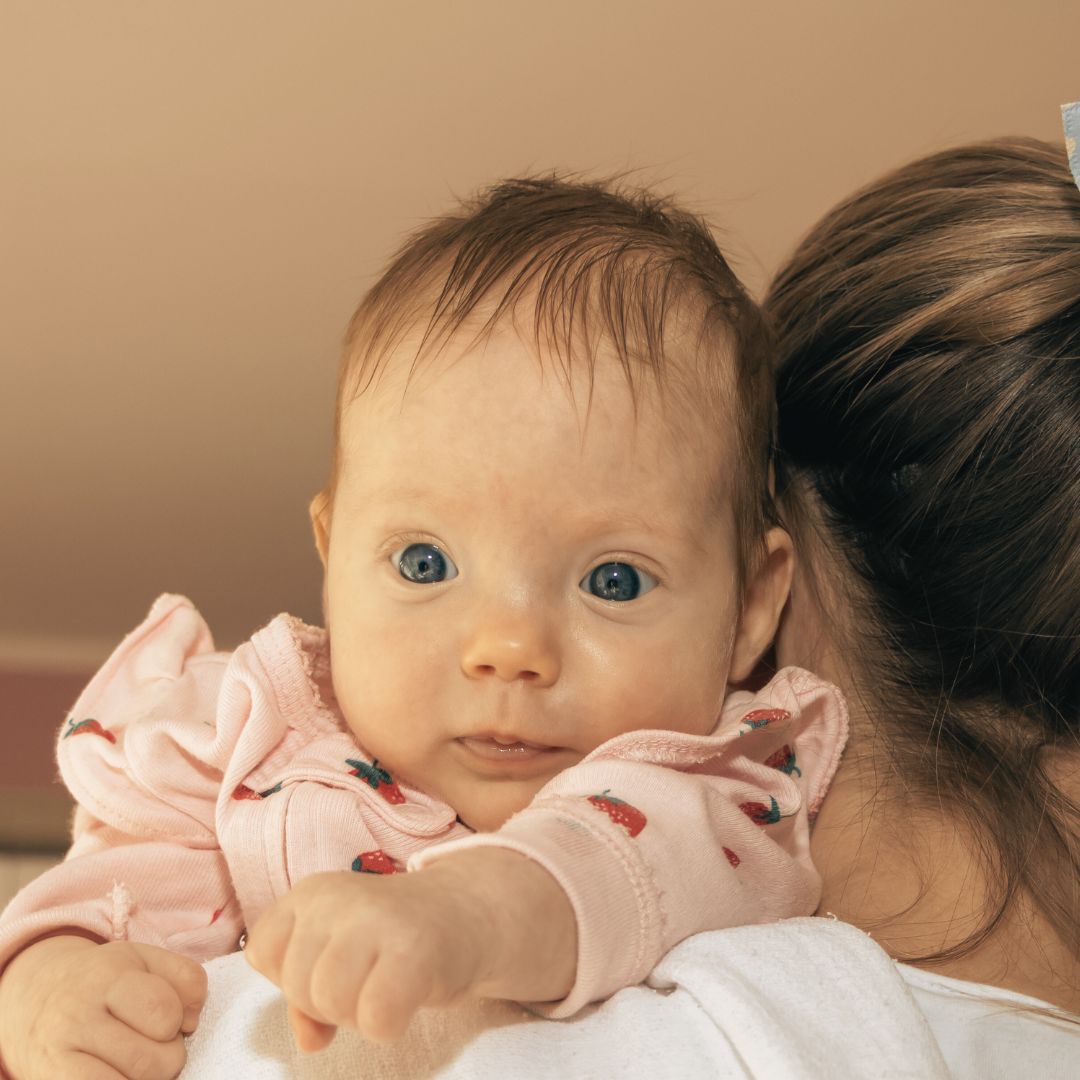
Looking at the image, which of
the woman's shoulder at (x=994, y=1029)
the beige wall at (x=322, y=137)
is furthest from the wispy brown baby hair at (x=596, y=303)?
the beige wall at (x=322, y=137)

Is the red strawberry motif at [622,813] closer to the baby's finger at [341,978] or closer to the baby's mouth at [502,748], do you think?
the baby's mouth at [502,748]

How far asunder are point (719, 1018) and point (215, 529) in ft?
7.12

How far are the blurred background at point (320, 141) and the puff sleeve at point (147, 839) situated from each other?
0.91m

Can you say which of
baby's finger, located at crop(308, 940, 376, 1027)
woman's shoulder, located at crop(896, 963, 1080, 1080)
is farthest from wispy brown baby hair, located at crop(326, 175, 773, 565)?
baby's finger, located at crop(308, 940, 376, 1027)

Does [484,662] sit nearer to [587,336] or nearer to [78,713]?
[587,336]

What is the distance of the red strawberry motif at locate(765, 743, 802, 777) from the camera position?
1147mm

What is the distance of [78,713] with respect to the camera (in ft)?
3.96

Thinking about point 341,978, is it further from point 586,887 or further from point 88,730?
point 88,730

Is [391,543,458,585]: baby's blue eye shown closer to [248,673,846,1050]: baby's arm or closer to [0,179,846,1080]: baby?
[0,179,846,1080]: baby

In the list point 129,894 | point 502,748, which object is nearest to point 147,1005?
point 129,894

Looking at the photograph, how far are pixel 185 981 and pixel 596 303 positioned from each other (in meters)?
0.57

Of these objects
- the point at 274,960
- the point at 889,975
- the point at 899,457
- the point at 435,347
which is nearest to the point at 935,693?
the point at 899,457

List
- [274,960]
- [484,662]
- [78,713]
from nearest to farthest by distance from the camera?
[274,960], [484,662], [78,713]

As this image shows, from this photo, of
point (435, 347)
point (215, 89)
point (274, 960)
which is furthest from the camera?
point (215, 89)
